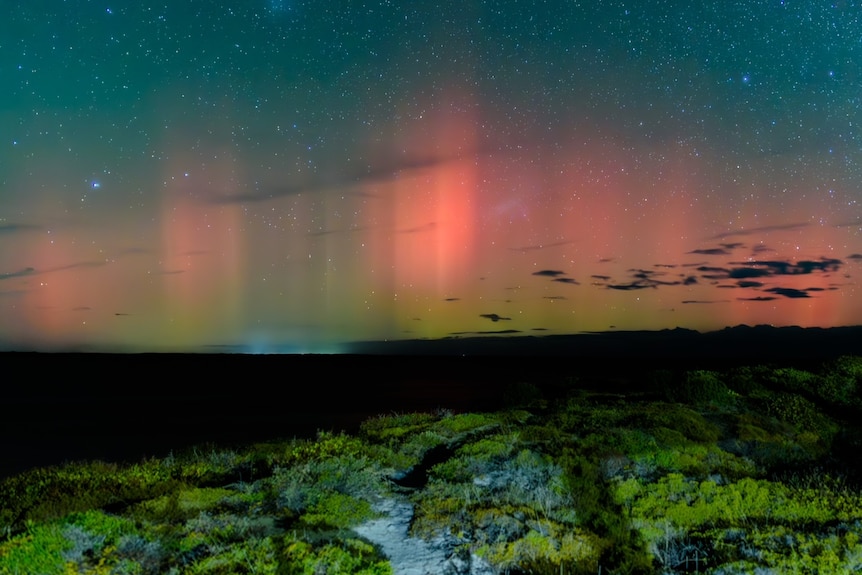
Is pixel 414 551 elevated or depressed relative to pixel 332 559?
depressed

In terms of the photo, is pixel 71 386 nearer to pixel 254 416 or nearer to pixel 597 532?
pixel 254 416

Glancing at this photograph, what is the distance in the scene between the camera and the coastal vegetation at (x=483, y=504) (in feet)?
21.7

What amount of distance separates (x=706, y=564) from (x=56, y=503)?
8.42m

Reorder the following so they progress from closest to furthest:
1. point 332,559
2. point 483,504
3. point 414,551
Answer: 1. point 332,559
2. point 414,551
3. point 483,504

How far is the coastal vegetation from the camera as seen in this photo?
6602mm

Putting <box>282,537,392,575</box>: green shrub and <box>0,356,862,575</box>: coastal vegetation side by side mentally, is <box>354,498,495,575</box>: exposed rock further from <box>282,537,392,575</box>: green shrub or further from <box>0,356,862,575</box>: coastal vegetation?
<box>282,537,392,575</box>: green shrub

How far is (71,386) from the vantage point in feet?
200

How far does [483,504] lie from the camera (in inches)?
337

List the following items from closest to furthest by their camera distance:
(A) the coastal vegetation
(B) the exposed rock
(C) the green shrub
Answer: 1. (C) the green shrub
2. (A) the coastal vegetation
3. (B) the exposed rock

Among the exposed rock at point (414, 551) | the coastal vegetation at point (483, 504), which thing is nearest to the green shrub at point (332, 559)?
the coastal vegetation at point (483, 504)

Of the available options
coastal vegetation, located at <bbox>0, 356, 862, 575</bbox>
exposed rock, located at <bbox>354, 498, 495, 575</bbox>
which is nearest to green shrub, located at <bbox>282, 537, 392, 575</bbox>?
coastal vegetation, located at <bbox>0, 356, 862, 575</bbox>

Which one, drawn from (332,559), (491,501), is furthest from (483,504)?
(332,559)

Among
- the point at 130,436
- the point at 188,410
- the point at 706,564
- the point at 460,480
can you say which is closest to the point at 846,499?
the point at 706,564

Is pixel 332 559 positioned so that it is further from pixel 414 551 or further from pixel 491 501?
pixel 491 501
